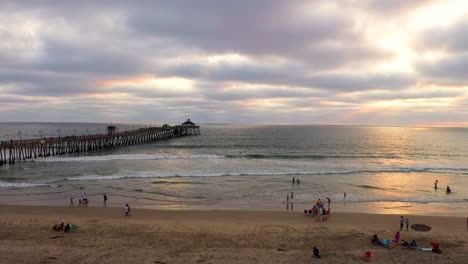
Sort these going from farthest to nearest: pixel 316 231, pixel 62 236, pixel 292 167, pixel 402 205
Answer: pixel 292 167
pixel 402 205
pixel 316 231
pixel 62 236

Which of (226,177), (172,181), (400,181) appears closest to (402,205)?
(400,181)

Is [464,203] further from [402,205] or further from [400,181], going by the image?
[400,181]

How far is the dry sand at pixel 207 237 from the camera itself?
40.1ft

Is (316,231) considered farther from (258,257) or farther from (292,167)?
(292,167)

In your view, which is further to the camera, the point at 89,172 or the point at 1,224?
the point at 89,172

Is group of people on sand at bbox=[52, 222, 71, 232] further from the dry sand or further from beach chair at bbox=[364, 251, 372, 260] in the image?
beach chair at bbox=[364, 251, 372, 260]

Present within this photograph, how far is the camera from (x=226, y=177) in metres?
31.6

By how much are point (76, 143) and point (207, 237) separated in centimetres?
7213

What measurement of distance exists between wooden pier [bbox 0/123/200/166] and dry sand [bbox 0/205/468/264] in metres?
27.4

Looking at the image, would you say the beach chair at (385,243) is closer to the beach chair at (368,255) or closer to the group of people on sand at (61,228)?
the beach chair at (368,255)

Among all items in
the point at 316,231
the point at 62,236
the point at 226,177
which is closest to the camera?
the point at 62,236

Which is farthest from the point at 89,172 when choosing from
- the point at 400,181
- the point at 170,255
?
the point at 400,181

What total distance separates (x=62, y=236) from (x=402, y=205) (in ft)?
75.4

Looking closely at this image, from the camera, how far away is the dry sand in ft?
40.1
